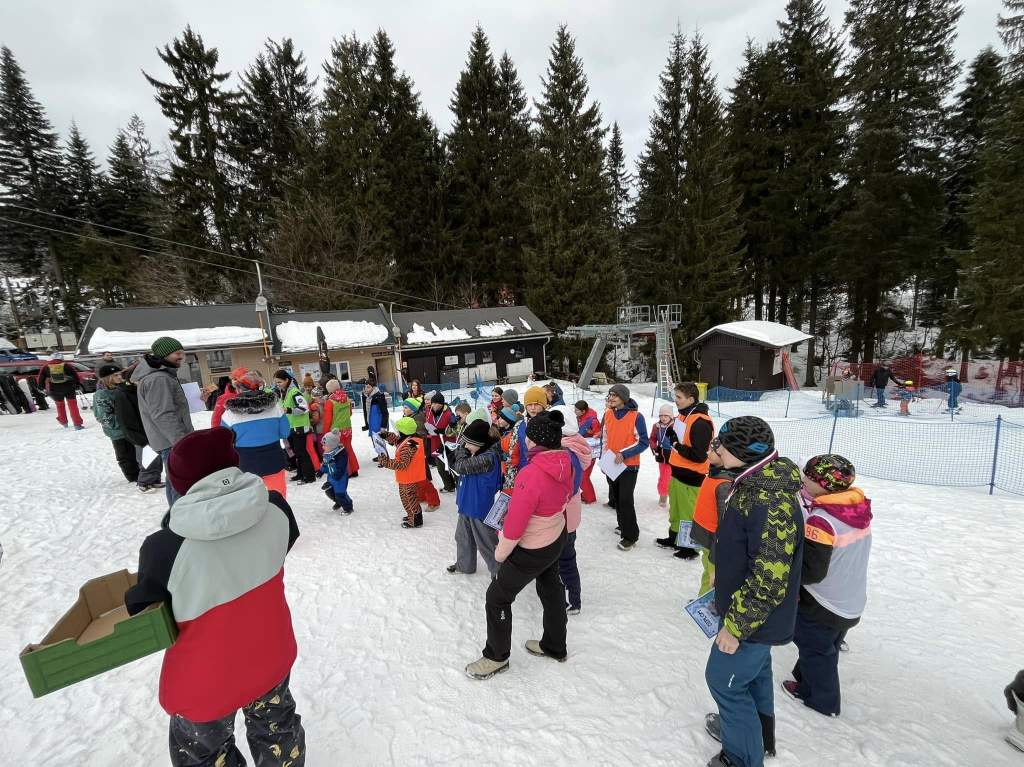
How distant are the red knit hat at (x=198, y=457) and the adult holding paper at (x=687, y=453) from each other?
368cm

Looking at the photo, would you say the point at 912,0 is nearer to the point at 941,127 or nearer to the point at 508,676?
the point at 941,127

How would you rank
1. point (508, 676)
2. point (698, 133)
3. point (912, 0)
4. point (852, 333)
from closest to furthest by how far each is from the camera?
point (508, 676) < point (912, 0) < point (852, 333) < point (698, 133)

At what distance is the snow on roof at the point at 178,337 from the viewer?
16.1 m

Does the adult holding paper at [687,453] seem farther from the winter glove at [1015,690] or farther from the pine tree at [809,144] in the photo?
the pine tree at [809,144]

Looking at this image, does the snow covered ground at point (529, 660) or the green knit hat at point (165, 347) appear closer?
the snow covered ground at point (529, 660)

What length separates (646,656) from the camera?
3.23 meters

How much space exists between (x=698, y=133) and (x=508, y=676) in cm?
3162

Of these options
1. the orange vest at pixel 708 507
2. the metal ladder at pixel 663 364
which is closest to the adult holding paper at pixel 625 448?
the orange vest at pixel 708 507

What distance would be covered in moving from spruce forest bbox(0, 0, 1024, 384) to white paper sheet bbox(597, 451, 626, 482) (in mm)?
22160

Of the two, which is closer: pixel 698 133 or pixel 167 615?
pixel 167 615

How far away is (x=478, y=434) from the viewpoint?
12.4ft

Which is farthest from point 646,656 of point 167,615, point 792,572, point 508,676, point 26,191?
point 26,191

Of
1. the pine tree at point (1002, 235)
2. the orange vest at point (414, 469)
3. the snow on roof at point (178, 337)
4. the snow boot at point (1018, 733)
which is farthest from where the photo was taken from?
the snow on roof at point (178, 337)

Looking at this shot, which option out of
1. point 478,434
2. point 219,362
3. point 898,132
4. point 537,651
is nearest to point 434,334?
point 219,362
